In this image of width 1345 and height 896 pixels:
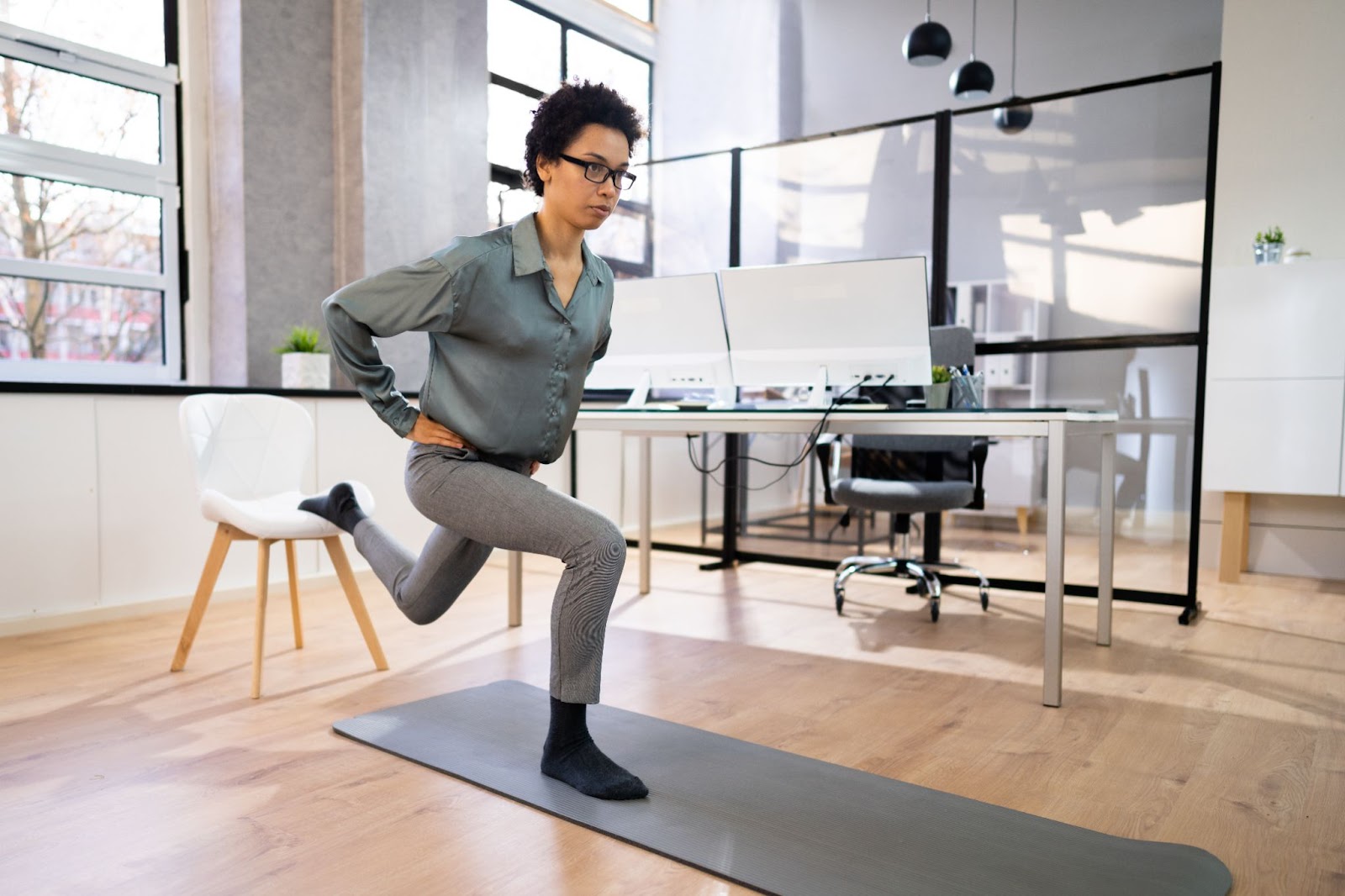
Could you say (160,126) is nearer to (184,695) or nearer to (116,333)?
(116,333)

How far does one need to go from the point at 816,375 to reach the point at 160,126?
120 inches

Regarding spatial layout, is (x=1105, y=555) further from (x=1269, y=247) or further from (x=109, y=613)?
(x=109, y=613)

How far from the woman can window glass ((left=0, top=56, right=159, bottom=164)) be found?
2.70m

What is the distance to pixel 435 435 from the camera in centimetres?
188

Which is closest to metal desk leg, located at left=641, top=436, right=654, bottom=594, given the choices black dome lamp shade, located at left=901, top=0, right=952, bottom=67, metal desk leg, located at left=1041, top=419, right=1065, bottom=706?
metal desk leg, located at left=1041, top=419, right=1065, bottom=706

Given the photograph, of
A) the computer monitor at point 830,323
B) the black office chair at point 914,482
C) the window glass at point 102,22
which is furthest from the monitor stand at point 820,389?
the window glass at point 102,22

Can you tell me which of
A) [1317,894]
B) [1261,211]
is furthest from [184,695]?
[1261,211]

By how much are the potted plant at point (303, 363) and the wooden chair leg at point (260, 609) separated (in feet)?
4.77

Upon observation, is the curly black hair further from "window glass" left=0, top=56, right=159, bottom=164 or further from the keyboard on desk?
"window glass" left=0, top=56, right=159, bottom=164

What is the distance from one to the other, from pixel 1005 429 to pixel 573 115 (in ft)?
4.71

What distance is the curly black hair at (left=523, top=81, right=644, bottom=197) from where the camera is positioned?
180 centimetres

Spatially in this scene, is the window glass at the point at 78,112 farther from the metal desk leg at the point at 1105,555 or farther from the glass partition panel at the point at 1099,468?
the metal desk leg at the point at 1105,555

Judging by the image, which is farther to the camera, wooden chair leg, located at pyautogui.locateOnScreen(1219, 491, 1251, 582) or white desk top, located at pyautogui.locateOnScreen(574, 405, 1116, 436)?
wooden chair leg, located at pyautogui.locateOnScreen(1219, 491, 1251, 582)

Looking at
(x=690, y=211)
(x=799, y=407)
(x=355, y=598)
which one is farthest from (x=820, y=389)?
(x=690, y=211)
